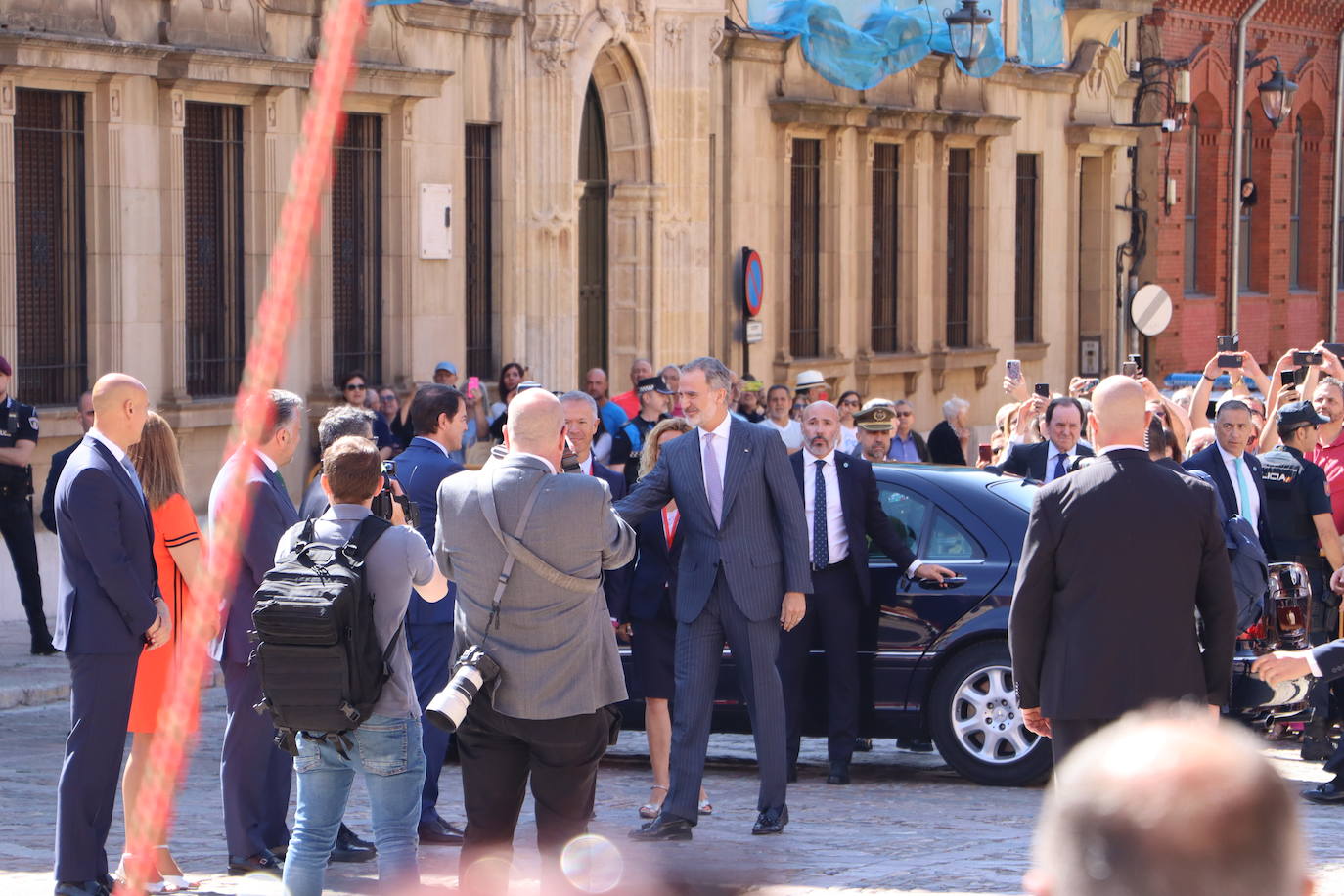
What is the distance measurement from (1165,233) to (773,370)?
11.7m

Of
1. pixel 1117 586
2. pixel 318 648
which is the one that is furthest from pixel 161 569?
pixel 1117 586

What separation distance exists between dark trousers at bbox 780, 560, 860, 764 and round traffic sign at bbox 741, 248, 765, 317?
44.0ft

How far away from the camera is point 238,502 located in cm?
718

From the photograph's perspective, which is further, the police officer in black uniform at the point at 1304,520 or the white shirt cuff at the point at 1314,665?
the police officer in black uniform at the point at 1304,520

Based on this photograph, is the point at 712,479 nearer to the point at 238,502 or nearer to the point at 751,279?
the point at 238,502

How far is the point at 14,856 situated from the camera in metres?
7.88

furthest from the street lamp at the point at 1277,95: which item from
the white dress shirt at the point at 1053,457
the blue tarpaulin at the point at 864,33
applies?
the white dress shirt at the point at 1053,457

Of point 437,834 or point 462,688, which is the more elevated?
point 462,688

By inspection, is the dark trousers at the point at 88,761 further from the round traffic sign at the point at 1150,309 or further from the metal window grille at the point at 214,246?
the round traffic sign at the point at 1150,309

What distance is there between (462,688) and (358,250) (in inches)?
494

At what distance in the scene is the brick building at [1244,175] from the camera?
3316 cm

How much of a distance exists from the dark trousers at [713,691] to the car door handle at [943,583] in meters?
1.54

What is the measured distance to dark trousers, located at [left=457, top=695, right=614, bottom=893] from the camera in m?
6.59

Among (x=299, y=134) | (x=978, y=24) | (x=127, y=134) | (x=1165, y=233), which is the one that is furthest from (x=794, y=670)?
(x=1165, y=233)
